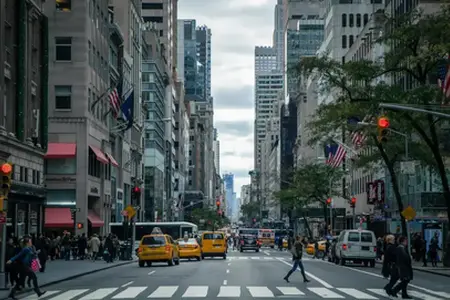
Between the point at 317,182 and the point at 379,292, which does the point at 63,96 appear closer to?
the point at 317,182

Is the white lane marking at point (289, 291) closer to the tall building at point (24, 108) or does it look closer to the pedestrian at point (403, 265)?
the pedestrian at point (403, 265)

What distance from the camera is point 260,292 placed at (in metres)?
27.1

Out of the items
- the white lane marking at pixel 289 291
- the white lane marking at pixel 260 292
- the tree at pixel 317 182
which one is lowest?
the white lane marking at pixel 289 291

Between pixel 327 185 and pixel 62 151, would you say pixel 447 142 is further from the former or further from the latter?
pixel 327 185

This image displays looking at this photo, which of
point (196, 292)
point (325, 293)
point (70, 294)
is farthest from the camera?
point (70, 294)

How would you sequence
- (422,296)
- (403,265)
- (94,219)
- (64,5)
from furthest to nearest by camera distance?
1. (94,219)
2. (64,5)
3. (422,296)
4. (403,265)

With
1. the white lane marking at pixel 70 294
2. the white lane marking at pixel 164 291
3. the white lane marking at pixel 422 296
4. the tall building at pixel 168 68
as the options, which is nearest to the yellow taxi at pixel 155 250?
the white lane marking at pixel 164 291

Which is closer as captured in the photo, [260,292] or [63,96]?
[260,292]

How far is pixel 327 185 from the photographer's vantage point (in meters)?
101

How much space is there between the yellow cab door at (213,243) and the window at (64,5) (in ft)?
69.9

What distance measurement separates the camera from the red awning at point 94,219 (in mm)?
71688

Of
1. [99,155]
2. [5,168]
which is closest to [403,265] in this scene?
[5,168]

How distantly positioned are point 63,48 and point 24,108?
19.5 m

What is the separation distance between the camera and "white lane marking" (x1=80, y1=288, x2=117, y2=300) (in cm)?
2592
